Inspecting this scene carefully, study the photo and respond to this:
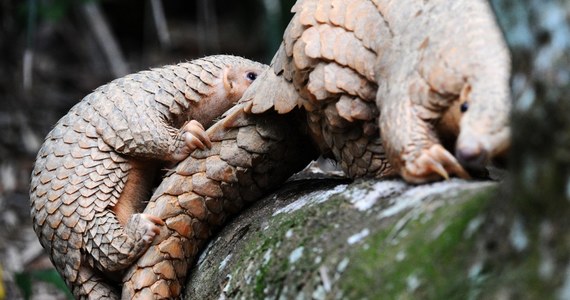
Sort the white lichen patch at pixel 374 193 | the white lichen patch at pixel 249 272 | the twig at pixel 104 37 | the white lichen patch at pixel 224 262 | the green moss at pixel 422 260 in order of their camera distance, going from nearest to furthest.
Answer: the green moss at pixel 422 260 < the white lichen patch at pixel 374 193 < the white lichen patch at pixel 249 272 < the white lichen patch at pixel 224 262 < the twig at pixel 104 37

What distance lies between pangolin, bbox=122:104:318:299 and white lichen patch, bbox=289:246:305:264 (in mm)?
664

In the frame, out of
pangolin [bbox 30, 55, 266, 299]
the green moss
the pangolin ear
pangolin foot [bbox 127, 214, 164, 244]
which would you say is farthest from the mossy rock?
the pangolin ear

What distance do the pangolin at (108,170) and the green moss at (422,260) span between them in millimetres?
1067

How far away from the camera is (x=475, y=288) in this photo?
6.01ft

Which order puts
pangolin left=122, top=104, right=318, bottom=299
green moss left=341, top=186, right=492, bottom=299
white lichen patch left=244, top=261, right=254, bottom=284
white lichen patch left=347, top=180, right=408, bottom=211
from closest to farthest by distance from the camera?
green moss left=341, top=186, right=492, bottom=299 → white lichen patch left=347, top=180, right=408, bottom=211 → white lichen patch left=244, top=261, right=254, bottom=284 → pangolin left=122, top=104, right=318, bottom=299

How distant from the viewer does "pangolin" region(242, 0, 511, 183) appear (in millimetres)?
2152

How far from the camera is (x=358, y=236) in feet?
→ 7.55

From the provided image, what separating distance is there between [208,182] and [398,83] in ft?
3.15

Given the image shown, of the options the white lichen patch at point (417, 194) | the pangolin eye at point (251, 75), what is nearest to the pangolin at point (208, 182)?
the pangolin eye at point (251, 75)

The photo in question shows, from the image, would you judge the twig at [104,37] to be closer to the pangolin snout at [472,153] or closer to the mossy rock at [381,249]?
the mossy rock at [381,249]

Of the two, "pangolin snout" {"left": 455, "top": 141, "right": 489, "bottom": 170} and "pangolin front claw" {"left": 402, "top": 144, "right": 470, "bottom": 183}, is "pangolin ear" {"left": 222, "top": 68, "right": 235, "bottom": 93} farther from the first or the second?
"pangolin snout" {"left": 455, "top": 141, "right": 489, "bottom": 170}

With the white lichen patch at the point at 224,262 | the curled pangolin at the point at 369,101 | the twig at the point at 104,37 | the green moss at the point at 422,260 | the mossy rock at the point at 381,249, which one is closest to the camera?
the mossy rock at the point at 381,249

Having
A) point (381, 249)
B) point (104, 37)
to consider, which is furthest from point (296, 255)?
point (104, 37)

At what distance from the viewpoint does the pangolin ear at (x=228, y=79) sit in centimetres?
341
